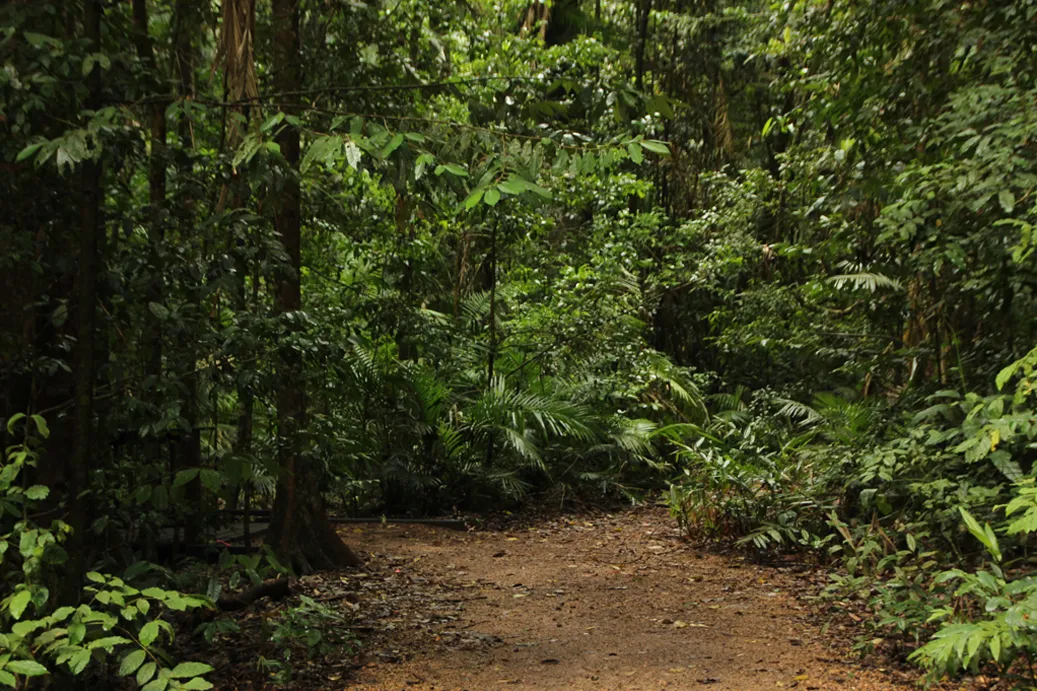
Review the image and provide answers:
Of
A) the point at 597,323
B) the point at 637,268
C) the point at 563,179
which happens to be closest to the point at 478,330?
the point at 597,323

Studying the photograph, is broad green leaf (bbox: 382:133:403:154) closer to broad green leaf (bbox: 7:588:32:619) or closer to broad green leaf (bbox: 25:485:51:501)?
broad green leaf (bbox: 25:485:51:501)

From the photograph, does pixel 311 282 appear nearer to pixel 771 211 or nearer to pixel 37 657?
pixel 37 657

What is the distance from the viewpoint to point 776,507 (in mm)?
7176

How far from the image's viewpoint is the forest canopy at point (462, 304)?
3451mm

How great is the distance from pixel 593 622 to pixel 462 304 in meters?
5.39

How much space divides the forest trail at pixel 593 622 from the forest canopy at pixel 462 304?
481mm

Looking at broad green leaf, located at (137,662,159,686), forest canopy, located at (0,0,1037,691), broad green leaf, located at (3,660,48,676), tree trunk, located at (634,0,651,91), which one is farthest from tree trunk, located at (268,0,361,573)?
tree trunk, located at (634,0,651,91)

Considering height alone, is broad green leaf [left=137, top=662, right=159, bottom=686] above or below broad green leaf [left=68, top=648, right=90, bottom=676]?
below

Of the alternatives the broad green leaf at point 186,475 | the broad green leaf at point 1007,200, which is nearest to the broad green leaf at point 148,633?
the broad green leaf at point 186,475

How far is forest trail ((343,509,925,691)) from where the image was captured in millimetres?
4449

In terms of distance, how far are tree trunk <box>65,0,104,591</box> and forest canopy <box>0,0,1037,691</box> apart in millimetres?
16

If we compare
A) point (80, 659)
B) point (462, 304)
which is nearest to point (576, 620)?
point (80, 659)

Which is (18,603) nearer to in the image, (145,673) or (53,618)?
(53,618)

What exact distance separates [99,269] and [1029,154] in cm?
459
